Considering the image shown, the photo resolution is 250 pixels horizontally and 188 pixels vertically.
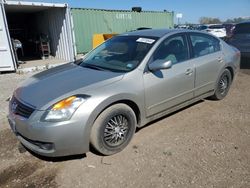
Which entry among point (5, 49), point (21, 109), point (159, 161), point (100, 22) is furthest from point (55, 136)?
point (100, 22)

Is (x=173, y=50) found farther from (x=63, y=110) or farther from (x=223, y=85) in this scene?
(x=63, y=110)

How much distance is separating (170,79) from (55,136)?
6.45ft

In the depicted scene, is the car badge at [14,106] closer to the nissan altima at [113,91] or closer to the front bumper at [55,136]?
the nissan altima at [113,91]

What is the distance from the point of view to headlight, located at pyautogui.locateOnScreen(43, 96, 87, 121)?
2.78 meters

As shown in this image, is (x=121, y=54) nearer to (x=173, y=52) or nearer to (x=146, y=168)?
(x=173, y=52)

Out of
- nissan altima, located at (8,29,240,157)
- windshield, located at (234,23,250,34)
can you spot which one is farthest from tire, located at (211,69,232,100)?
windshield, located at (234,23,250,34)

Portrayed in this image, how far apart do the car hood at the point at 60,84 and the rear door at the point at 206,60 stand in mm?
1727

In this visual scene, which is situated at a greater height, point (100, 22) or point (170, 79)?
point (100, 22)

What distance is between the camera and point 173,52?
4.00m

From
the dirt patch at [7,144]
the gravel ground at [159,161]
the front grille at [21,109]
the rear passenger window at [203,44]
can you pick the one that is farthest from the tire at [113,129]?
the rear passenger window at [203,44]

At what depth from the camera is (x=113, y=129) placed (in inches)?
128

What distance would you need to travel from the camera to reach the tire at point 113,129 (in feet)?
10.0

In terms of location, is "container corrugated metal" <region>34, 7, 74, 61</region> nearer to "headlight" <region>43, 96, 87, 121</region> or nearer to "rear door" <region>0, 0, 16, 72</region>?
"rear door" <region>0, 0, 16, 72</region>

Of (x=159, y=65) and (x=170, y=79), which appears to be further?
(x=170, y=79)
